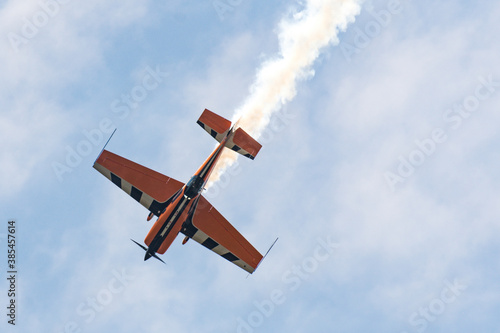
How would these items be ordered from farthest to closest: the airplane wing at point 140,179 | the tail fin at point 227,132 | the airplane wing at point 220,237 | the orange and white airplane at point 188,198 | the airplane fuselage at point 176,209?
1. the airplane wing at point 220,237
2. the airplane wing at point 140,179
3. the tail fin at point 227,132
4. the orange and white airplane at point 188,198
5. the airplane fuselage at point 176,209

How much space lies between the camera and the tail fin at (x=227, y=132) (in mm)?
46031

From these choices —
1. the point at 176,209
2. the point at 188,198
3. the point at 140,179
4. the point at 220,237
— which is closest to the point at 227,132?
the point at 188,198

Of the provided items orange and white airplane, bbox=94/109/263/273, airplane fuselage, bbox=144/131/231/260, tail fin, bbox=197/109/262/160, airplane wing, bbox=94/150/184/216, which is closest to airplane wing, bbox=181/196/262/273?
orange and white airplane, bbox=94/109/263/273

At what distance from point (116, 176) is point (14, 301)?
10.6 metres

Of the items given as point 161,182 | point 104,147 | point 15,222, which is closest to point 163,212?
point 161,182

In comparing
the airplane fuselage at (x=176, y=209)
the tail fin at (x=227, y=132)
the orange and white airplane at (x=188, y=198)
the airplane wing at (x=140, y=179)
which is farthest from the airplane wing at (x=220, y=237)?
the tail fin at (x=227, y=132)

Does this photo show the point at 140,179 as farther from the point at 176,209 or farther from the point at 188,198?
the point at 188,198

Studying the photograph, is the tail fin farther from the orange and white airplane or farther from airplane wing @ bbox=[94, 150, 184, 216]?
airplane wing @ bbox=[94, 150, 184, 216]

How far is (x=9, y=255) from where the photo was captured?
45.6 metres

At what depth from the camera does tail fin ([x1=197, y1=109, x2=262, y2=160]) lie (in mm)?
46031

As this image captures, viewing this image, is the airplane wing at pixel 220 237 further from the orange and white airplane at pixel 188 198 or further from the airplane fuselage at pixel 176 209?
the airplane fuselage at pixel 176 209

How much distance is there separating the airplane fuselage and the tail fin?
65 centimetres

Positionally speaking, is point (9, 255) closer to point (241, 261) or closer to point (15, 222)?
point (15, 222)

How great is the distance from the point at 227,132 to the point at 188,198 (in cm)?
517
